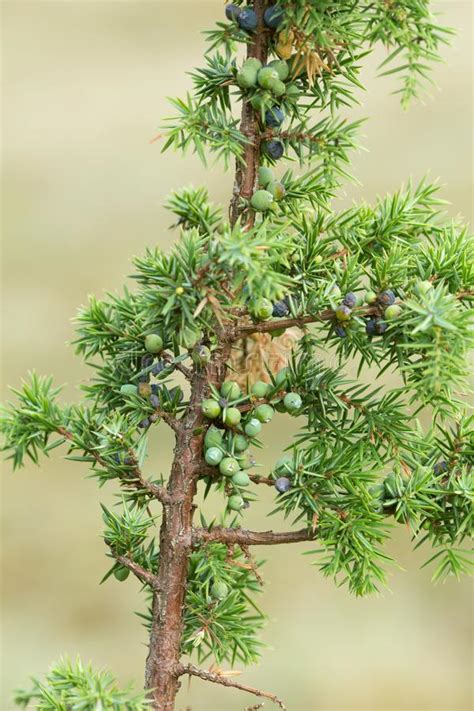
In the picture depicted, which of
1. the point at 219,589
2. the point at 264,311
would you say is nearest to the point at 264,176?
the point at 264,311

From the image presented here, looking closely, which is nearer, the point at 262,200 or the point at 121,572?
the point at 262,200

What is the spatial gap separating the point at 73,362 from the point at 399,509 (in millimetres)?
2158

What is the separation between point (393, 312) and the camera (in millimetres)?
625

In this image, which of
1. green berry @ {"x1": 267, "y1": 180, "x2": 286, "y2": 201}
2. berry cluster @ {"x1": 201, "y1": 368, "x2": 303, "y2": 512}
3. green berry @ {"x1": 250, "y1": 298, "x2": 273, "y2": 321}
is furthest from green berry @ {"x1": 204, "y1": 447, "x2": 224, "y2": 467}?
green berry @ {"x1": 267, "y1": 180, "x2": 286, "y2": 201}

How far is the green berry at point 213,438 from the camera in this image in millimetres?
672

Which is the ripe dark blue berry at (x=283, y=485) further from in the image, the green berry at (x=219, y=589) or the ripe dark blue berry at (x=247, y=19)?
the ripe dark blue berry at (x=247, y=19)

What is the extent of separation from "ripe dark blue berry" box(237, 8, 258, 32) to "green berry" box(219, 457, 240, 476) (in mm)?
352

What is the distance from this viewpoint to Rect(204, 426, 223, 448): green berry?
2.20 feet

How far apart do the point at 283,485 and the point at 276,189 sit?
25 cm

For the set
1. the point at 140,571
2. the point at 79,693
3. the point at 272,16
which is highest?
the point at 272,16

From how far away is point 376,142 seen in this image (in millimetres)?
2926

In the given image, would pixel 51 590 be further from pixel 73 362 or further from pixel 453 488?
pixel 453 488

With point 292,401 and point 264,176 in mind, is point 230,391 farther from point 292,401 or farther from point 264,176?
point 264,176

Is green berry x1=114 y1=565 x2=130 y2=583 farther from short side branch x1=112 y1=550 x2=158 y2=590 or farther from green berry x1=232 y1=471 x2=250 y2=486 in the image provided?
green berry x1=232 y1=471 x2=250 y2=486
